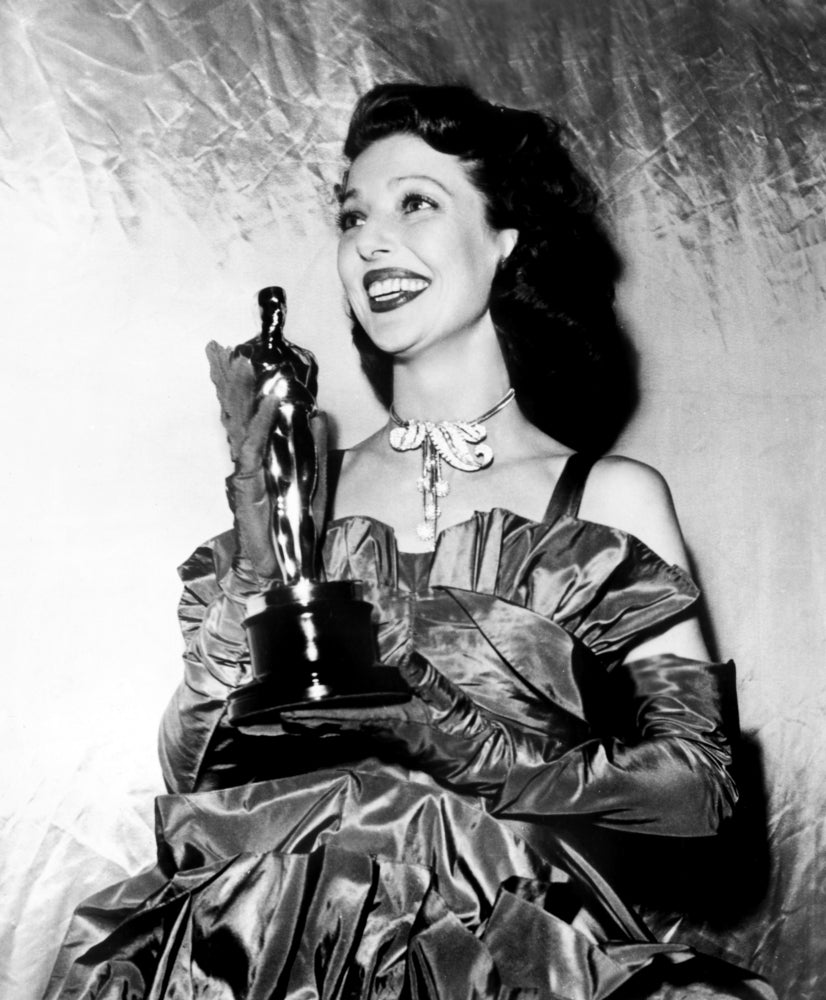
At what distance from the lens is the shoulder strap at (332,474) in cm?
144

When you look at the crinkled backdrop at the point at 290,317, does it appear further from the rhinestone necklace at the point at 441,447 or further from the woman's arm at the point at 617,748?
the woman's arm at the point at 617,748

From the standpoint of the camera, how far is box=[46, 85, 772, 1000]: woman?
3.83ft

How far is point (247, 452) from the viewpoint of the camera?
1217 mm

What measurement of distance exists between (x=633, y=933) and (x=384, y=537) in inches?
15.8

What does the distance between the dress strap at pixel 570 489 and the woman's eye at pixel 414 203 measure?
28cm

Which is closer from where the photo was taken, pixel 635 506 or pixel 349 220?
pixel 635 506

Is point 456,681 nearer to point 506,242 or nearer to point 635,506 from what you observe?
point 635,506

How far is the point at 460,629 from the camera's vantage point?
1.31 meters

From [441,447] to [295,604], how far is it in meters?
0.33

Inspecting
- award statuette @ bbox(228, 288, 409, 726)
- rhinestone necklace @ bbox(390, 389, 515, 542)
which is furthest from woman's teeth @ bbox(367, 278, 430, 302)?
award statuette @ bbox(228, 288, 409, 726)

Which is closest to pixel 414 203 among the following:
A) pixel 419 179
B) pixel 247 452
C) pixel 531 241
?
pixel 419 179

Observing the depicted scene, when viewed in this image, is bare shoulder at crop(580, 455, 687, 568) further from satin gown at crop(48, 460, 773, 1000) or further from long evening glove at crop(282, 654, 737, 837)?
long evening glove at crop(282, 654, 737, 837)

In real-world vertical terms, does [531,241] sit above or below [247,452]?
above

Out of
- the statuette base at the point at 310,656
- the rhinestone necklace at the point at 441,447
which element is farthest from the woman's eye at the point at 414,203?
the statuette base at the point at 310,656
